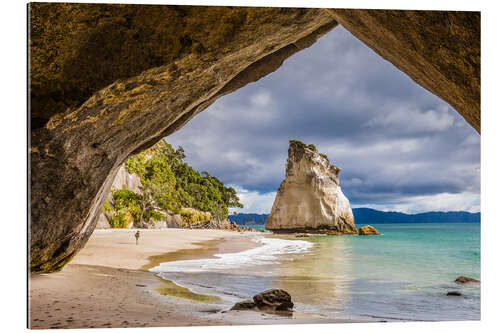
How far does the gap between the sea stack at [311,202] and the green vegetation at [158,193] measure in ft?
21.9

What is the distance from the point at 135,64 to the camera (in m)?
3.69

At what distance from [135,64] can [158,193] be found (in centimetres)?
2232

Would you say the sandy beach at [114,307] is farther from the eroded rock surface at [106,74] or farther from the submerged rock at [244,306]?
the eroded rock surface at [106,74]

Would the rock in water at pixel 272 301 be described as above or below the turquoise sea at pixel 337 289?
above

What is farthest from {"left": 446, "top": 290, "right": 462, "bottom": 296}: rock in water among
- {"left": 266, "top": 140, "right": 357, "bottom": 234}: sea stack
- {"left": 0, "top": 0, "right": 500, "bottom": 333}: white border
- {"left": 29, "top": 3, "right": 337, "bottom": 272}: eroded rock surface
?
{"left": 266, "top": 140, "right": 357, "bottom": 234}: sea stack

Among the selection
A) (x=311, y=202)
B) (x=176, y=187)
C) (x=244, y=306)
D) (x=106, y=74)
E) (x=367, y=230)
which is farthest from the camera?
(x=311, y=202)

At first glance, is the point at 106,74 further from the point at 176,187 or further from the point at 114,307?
the point at 176,187

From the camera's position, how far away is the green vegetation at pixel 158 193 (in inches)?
932

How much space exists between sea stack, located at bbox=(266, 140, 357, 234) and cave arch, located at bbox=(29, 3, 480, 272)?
113 ft

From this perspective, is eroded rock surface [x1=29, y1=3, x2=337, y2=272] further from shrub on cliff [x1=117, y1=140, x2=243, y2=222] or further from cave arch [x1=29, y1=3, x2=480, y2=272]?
shrub on cliff [x1=117, y1=140, x2=243, y2=222]

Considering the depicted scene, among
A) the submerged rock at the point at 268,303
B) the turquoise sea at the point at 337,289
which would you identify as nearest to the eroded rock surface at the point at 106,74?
the submerged rock at the point at 268,303

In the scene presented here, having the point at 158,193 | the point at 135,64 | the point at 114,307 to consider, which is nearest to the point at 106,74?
the point at 135,64

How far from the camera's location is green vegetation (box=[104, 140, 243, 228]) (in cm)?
2366
